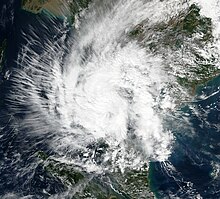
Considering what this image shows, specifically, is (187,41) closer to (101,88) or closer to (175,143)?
(101,88)

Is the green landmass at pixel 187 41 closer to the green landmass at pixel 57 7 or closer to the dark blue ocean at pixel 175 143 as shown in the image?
the dark blue ocean at pixel 175 143

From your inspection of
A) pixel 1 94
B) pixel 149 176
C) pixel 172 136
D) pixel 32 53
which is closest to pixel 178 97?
pixel 172 136

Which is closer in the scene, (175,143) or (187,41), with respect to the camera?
(187,41)

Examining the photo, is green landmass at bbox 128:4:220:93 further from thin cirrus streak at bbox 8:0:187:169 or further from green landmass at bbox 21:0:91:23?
green landmass at bbox 21:0:91:23

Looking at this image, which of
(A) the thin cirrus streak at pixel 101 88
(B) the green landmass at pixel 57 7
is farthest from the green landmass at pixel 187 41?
(B) the green landmass at pixel 57 7

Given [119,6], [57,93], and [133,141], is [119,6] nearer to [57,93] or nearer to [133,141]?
[57,93]

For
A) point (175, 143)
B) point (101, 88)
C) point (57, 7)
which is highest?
point (57, 7)

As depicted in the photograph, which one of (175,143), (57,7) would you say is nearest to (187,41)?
(175,143)
